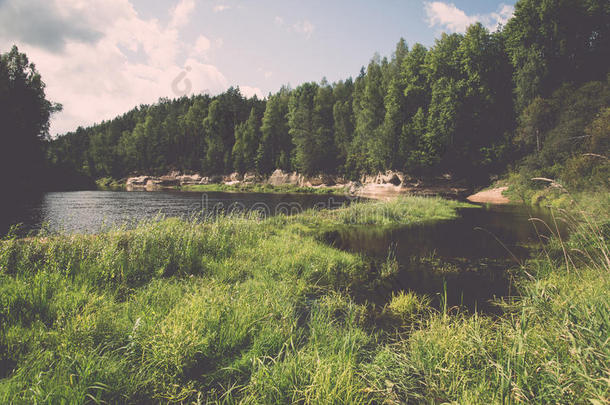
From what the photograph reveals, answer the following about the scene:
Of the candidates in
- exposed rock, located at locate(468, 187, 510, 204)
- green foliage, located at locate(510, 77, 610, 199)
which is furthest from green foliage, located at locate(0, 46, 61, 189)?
exposed rock, located at locate(468, 187, 510, 204)

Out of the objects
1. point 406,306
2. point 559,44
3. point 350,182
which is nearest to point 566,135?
point 559,44

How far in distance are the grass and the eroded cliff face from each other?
39618 millimetres

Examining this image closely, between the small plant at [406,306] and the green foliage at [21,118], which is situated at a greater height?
the green foliage at [21,118]

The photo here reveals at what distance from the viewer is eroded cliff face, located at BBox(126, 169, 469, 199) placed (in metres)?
47.5

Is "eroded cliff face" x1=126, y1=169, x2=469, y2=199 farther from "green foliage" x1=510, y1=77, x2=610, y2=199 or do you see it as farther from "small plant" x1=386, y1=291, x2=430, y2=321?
"small plant" x1=386, y1=291, x2=430, y2=321

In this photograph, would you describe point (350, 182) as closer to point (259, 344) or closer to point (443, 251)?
point (443, 251)

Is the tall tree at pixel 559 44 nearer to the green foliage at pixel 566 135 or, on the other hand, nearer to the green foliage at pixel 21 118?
the green foliage at pixel 566 135

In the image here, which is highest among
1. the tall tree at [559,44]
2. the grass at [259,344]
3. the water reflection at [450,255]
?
the tall tree at [559,44]

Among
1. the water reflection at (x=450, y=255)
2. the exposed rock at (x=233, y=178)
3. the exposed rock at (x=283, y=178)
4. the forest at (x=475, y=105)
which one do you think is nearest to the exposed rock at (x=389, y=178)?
the forest at (x=475, y=105)

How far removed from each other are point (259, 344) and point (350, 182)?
189 feet

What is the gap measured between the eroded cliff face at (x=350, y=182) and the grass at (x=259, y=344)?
39618 millimetres

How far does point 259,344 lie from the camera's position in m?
3.99

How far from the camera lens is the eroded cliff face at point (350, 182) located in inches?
1870

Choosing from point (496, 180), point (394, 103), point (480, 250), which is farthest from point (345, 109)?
point (480, 250)
